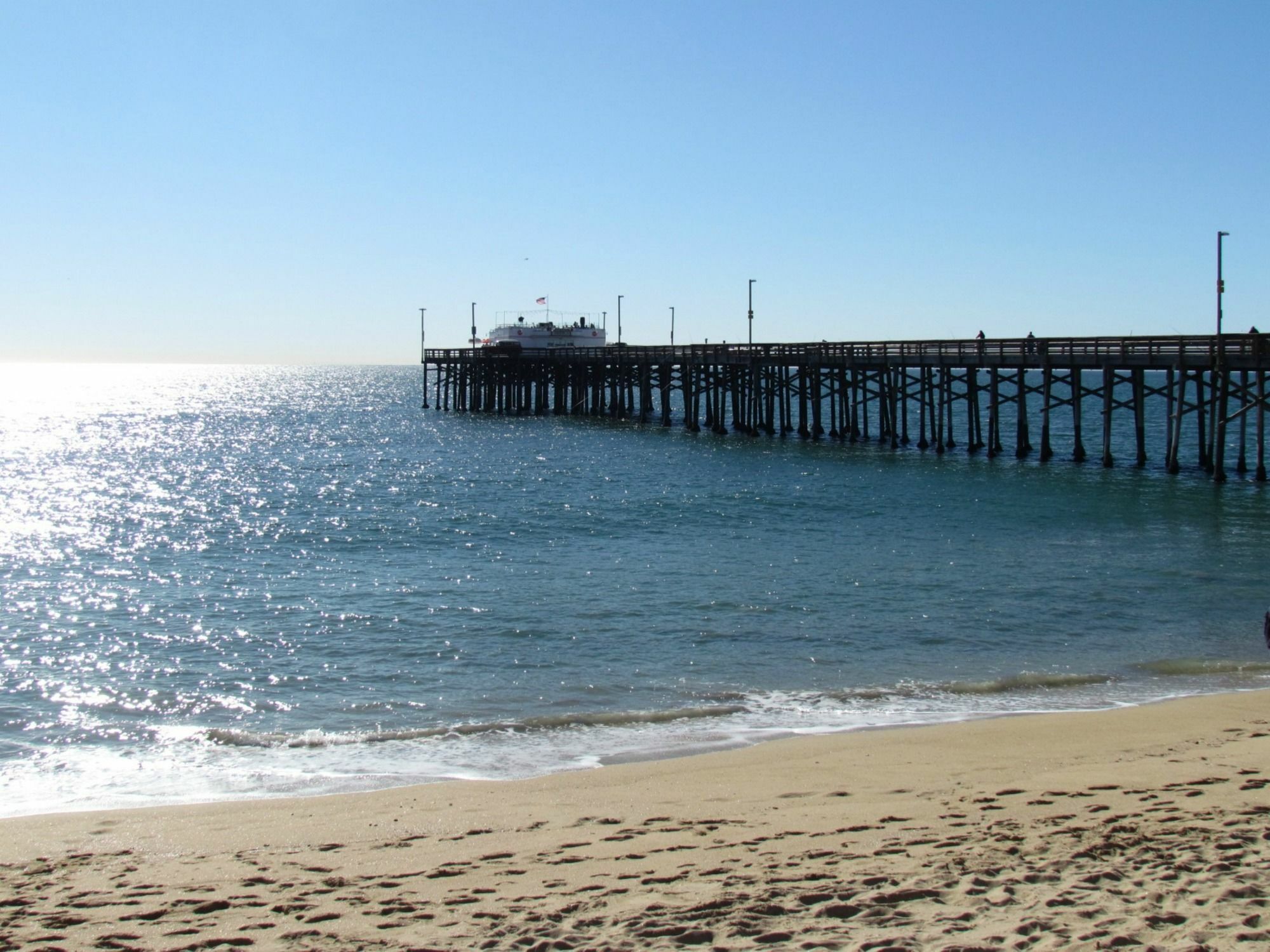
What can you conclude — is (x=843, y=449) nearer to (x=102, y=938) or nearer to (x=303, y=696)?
(x=303, y=696)

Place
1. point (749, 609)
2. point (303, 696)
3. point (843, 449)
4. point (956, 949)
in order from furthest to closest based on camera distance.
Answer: point (843, 449), point (749, 609), point (303, 696), point (956, 949)

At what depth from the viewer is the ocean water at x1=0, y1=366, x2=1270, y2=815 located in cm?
1129

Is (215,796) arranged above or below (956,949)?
below

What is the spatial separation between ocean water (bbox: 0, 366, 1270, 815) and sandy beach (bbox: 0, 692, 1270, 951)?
4.55 feet

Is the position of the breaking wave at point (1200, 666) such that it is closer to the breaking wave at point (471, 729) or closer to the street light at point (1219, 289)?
the breaking wave at point (471, 729)

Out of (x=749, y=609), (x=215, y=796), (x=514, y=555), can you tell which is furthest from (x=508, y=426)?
(x=215, y=796)

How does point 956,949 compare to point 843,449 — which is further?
point 843,449

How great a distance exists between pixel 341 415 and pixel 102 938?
3388 inches

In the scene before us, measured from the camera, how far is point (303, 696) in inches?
506

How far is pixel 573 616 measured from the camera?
1700 cm

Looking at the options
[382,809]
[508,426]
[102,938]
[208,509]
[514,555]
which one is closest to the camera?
[102,938]

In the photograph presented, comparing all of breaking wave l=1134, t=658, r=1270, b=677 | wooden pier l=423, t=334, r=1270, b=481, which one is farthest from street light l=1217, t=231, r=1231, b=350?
breaking wave l=1134, t=658, r=1270, b=677

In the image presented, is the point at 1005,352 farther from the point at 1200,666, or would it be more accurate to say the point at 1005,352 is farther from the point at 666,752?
the point at 666,752

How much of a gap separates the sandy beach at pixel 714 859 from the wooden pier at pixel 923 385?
24424mm
